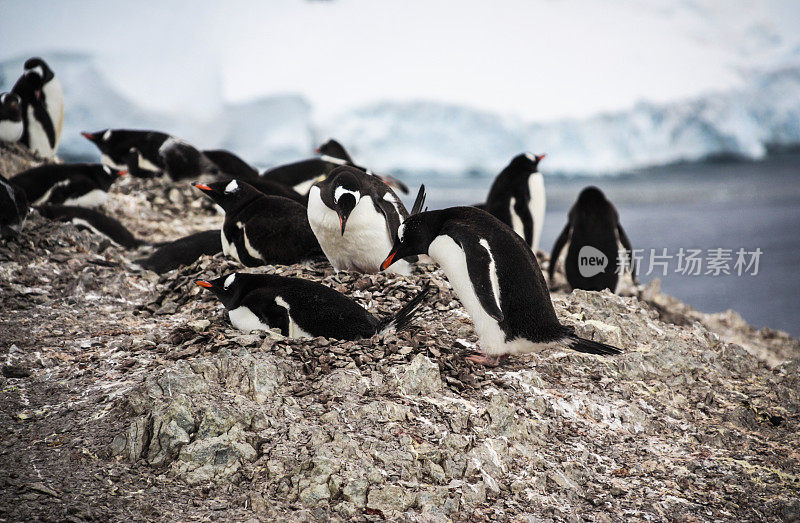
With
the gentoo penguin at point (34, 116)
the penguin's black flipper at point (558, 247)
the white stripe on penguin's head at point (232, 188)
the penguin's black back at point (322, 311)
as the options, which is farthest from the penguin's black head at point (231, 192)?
the gentoo penguin at point (34, 116)

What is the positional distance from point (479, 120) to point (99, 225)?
6.69m

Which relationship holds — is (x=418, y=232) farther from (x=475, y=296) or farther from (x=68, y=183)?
(x=68, y=183)

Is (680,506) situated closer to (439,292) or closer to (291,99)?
(439,292)

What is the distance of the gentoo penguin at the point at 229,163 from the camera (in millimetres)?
5664

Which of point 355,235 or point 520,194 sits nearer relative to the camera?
point 355,235

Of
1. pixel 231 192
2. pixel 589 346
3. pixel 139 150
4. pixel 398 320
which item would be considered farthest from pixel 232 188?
pixel 139 150

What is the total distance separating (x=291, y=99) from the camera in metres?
9.98

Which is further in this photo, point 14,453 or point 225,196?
point 225,196

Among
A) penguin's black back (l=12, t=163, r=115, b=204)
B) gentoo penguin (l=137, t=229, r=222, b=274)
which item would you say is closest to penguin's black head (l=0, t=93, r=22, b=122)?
penguin's black back (l=12, t=163, r=115, b=204)

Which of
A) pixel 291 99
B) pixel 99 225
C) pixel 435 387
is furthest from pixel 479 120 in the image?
pixel 435 387

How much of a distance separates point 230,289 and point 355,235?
61 centimetres

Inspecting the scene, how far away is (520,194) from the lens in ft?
16.4

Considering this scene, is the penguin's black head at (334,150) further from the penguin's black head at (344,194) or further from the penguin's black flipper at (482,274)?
the penguin's black flipper at (482,274)

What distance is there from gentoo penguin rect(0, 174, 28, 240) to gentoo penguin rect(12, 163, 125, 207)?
1047 mm
